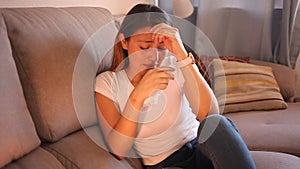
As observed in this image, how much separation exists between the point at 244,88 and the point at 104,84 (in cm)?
114

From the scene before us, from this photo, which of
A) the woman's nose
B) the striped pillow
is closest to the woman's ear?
the woman's nose

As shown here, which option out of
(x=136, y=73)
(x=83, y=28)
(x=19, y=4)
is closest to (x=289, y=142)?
(x=136, y=73)

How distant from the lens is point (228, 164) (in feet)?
3.56

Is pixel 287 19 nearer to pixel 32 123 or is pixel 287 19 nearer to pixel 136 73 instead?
pixel 136 73

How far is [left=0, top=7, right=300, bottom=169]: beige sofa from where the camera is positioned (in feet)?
3.28

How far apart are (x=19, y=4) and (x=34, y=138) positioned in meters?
0.66

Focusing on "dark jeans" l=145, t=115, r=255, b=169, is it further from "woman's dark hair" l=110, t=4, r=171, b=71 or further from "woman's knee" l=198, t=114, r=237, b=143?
"woman's dark hair" l=110, t=4, r=171, b=71

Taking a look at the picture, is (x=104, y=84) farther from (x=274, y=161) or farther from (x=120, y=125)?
(x=274, y=161)

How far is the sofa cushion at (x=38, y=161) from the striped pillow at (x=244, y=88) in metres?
1.22

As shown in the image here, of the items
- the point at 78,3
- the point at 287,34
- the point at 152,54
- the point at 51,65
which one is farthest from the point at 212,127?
the point at 287,34

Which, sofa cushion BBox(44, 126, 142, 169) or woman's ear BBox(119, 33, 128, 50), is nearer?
sofa cushion BBox(44, 126, 142, 169)

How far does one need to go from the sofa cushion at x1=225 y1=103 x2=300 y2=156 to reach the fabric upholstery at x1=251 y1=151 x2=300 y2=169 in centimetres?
26

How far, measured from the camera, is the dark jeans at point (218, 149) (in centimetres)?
109

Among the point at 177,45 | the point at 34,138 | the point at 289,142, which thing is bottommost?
the point at 289,142
